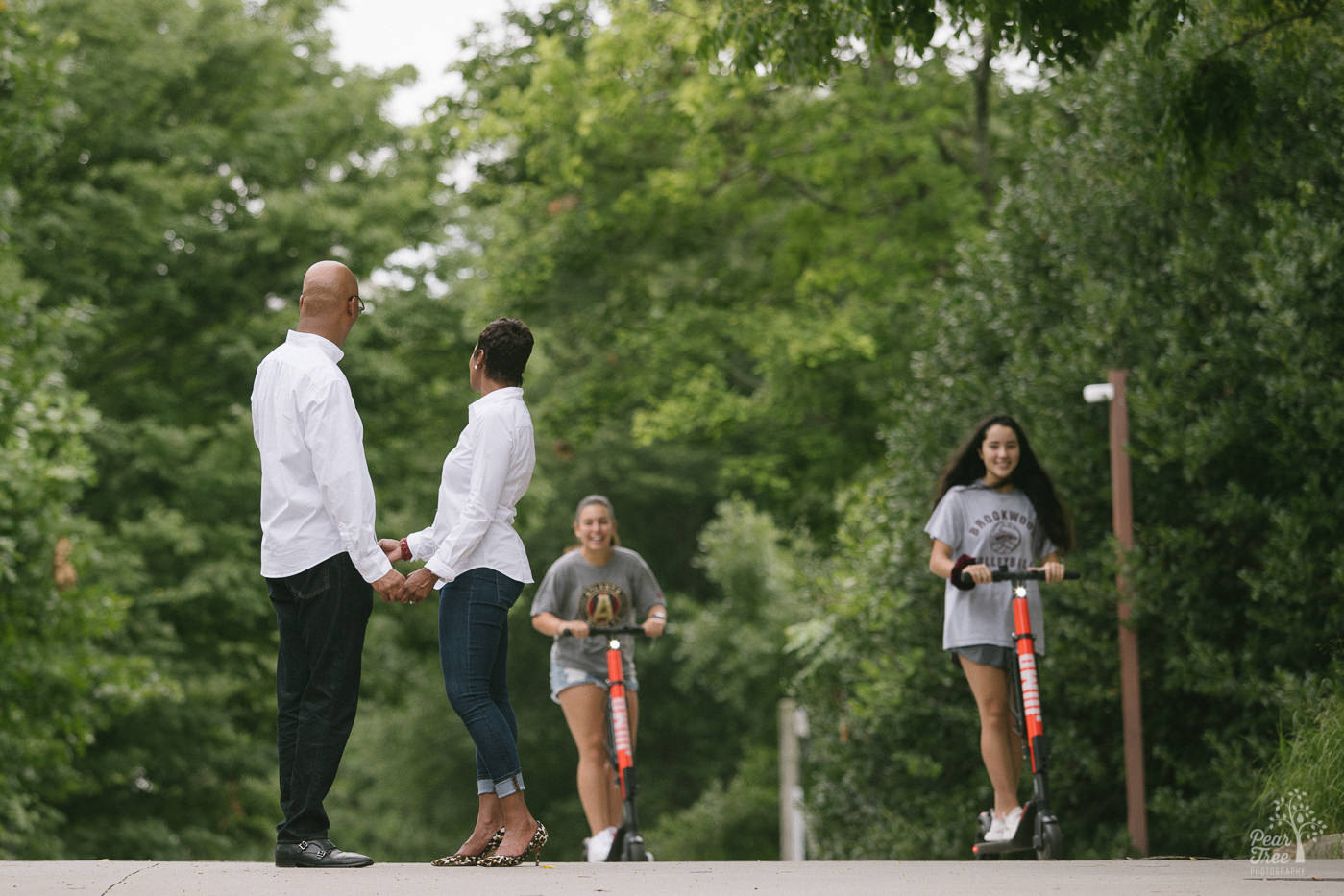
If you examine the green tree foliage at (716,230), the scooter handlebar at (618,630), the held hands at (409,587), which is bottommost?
the scooter handlebar at (618,630)

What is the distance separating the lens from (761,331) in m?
18.6

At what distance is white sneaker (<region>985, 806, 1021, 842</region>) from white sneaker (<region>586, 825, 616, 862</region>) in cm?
206

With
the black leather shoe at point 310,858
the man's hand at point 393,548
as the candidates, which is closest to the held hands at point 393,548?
the man's hand at point 393,548

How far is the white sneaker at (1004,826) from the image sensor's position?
23.1 ft

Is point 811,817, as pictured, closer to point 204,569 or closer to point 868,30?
point 204,569

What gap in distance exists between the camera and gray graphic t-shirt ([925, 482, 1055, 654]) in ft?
23.7

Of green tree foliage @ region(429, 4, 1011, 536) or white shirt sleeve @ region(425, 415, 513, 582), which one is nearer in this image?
white shirt sleeve @ region(425, 415, 513, 582)

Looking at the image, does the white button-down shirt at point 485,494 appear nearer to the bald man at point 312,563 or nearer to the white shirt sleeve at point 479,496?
the white shirt sleeve at point 479,496

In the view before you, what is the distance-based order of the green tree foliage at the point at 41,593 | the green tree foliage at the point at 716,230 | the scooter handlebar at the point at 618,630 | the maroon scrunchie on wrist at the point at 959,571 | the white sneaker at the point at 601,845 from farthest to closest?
the green tree foliage at the point at 716,230 < the green tree foliage at the point at 41,593 < the white sneaker at the point at 601,845 < the scooter handlebar at the point at 618,630 < the maroon scrunchie on wrist at the point at 959,571

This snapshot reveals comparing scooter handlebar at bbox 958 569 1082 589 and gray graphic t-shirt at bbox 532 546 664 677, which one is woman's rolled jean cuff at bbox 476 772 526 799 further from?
gray graphic t-shirt at bbox 532 546 664 677

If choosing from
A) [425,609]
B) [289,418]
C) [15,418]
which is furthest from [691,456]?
[289,418]

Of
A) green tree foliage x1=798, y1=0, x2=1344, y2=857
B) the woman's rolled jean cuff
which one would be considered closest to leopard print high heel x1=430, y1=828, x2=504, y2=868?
the woman's rolled jean cuff

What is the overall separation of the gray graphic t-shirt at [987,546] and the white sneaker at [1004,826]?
745mm

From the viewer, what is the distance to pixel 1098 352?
10.5 m
